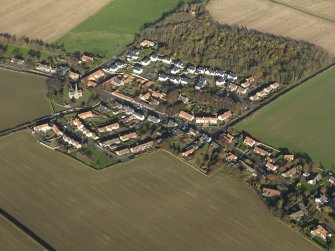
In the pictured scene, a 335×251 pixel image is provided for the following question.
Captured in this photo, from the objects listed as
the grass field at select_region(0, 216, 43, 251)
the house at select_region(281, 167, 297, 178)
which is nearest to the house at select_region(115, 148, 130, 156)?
the grass field at select_region(0, 216, 43, 251)

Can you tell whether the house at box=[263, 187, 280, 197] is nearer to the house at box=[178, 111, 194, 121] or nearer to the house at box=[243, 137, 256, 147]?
the house at box=[243, 137, 256, 147]

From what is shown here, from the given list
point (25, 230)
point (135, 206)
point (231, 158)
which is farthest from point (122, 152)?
point (25, 230)

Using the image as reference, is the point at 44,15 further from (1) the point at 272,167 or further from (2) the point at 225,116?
(1) the point at 272,167

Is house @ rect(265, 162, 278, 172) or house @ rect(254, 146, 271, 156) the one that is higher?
house @ rect(254, 146, 271, 156)

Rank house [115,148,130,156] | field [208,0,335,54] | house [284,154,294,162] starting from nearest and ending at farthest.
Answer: house [115,148,130,156]
house [284,154,294,162]
field [208,0,335,54]

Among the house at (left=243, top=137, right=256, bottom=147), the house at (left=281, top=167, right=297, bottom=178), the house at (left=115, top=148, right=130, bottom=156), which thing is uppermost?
the house at (left=115, top=148, right=130, bottom=156)

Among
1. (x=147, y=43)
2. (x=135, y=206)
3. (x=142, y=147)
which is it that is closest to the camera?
(x=135, y=206)
